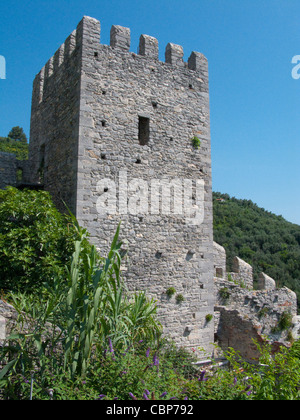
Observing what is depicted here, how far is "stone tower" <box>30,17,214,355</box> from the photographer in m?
8.39

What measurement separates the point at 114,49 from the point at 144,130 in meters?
2.07

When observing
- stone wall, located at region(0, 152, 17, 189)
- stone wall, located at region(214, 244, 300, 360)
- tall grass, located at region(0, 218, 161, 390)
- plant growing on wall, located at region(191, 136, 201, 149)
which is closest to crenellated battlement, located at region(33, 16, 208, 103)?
plant growing on wall, located at region(191, 136, 201, 149)

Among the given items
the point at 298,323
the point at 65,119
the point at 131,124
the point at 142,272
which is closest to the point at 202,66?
the point at 131,124

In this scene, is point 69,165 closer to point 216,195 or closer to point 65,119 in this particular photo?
point 65,119

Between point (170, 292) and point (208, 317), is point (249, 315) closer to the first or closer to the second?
point (208, 317)

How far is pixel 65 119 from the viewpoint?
9102 millimetres

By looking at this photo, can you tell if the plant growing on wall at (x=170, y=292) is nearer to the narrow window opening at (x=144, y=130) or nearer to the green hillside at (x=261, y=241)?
the narrow window opening at (x=144, y=130)

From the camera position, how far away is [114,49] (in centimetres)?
893

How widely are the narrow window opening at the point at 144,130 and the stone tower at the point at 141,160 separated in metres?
0.03

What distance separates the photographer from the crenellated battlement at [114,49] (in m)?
8.68

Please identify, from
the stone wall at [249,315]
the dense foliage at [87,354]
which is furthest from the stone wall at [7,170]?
the stone wall at [249,315]

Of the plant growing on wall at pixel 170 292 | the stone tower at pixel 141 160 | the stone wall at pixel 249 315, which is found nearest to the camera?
the stone tower at pixel 141 160

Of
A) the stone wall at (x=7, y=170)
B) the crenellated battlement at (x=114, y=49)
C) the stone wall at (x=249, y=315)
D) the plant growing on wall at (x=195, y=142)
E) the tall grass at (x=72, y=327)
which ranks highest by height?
the crenellated battlement at (x=114, y=49)

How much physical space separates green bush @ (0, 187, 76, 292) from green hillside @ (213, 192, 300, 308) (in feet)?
51.8
